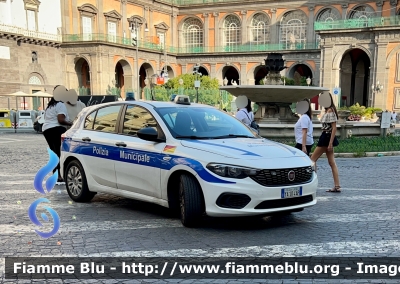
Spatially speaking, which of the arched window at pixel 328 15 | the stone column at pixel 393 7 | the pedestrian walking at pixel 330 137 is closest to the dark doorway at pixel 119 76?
the arched window at pixel 328 15

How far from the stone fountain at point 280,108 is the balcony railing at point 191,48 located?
108 feet

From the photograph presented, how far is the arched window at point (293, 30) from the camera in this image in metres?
54.3

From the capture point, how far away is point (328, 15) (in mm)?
53281

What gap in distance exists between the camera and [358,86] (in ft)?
168

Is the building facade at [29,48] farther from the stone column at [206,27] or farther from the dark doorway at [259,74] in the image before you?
the dark doorway at [259,74]

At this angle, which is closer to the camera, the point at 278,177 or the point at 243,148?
the point at 278,177

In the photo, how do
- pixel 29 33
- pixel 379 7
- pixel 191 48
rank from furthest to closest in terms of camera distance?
pixel 191 48 → pixel 379 7 → pixel 29 33

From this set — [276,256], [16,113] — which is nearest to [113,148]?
[276,256]

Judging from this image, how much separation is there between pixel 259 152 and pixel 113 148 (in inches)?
91.5

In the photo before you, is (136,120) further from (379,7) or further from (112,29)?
(379,7)

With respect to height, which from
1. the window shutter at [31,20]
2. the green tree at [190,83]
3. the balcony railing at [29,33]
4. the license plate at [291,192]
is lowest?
the license plate at [291,192]

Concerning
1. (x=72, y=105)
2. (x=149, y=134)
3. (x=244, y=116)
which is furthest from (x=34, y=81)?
(x=149, y=134)

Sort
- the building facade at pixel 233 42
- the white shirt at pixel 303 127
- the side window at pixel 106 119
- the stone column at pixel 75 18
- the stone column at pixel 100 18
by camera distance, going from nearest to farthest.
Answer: the side window at pixel 106 119 < the white shirt at pixel 303 127 < the building facade at pixel 233 42 < the stone column at pixel 75 18 < the stone column at pixel 100 18

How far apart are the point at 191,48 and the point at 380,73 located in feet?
92.2
